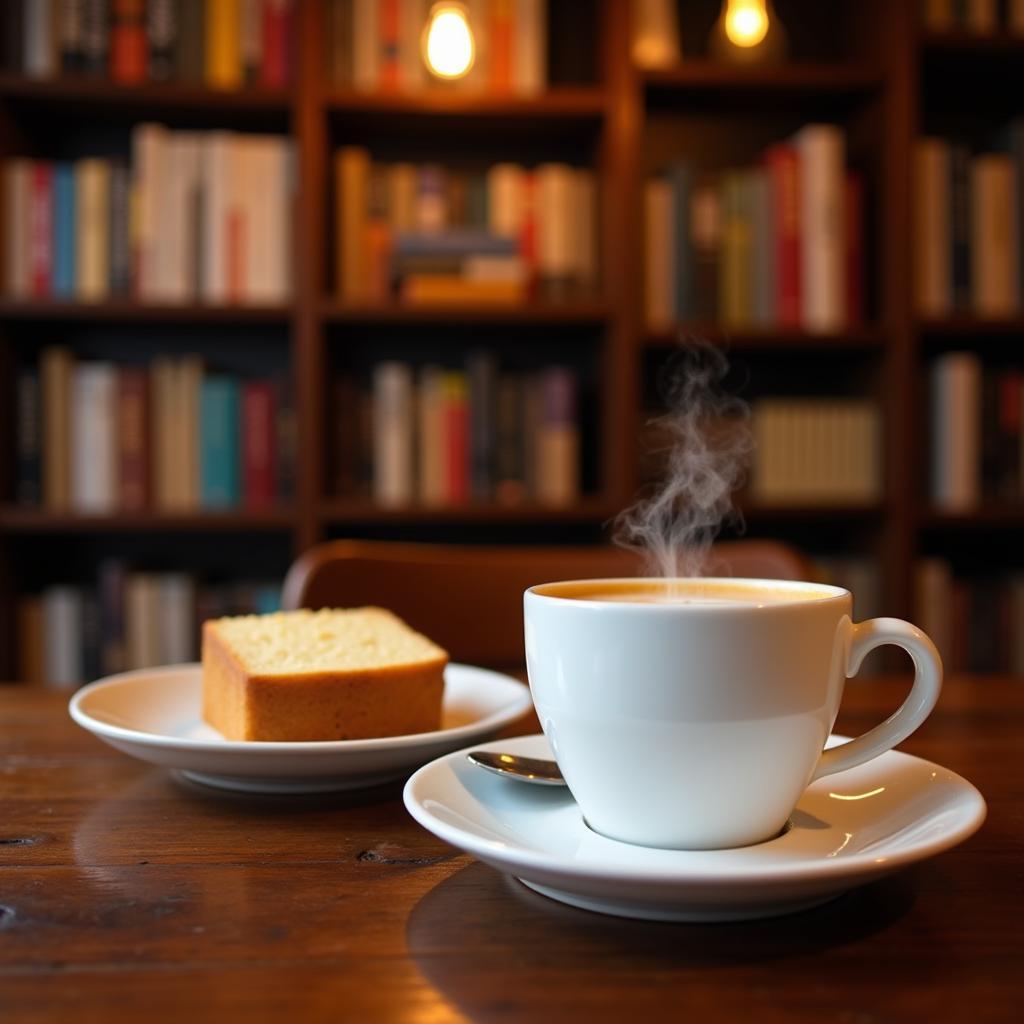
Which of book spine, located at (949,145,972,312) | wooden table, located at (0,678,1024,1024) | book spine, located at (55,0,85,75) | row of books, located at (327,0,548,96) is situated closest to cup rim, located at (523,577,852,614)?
wooden table, located at (0,678,1024,1024)

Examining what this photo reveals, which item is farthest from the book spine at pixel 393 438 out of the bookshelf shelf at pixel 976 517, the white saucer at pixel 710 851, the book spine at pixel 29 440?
the white saucer at pixel 710 851

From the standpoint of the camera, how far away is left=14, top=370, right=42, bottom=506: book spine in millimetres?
2037

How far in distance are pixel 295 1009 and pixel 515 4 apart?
2043 millimetres

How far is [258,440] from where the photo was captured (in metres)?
2.05

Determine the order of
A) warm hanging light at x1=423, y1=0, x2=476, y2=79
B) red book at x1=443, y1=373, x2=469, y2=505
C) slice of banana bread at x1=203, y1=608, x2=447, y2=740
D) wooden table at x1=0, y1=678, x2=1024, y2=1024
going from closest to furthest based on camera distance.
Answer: wooden table at x1=0, y1=678, x2=1024, y2=1024, slice of banana bread at x1=203, y1=608, x2=447, y2=740, warm hanging light at x1=423, y1=0, x2=476, y2=79, red book at x1=443, y1=373, x2=469, y2=505

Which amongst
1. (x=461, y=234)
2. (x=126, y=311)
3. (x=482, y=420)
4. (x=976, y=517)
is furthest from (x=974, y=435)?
(x=126, y=311)

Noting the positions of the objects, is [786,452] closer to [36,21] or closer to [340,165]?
[340,165]

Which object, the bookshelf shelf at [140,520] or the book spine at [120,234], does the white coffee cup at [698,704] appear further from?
the book spine at [120,234]

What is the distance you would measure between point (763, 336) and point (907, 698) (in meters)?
1.67

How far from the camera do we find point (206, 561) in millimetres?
2303

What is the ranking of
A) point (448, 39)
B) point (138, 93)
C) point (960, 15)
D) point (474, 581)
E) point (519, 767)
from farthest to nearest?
1. point (960, 15)
2. point (138, 93)
3. point (448, 39)
4. point (474, 581)
5. point (519, 767)

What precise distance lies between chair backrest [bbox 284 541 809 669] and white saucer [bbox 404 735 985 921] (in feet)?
2.09

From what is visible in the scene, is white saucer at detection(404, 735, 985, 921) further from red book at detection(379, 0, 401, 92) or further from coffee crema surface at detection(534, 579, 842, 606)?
red book at detection(379, 0, 401, 92)

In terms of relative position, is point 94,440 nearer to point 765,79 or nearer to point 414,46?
point 414,46
